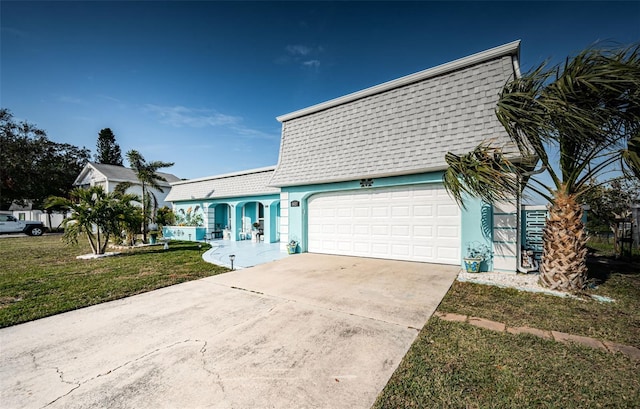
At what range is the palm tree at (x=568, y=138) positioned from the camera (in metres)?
3.95

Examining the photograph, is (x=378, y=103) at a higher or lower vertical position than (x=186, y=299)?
higher

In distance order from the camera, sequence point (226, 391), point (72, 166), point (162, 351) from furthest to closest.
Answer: point (72, 166) < point (162, 351) < point (226, 391)

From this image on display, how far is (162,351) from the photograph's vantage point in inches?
118

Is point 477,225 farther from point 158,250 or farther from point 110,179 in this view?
point 110,179

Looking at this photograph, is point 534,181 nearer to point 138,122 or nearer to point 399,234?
point 399,234

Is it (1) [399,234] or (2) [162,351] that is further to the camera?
(1) [399,234]

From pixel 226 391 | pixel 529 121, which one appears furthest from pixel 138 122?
pixel 529 121

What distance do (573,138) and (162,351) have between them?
684 centimetres

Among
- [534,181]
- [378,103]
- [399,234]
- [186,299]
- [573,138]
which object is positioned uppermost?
[378,103]

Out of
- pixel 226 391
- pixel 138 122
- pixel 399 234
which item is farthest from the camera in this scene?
pixel 138 122

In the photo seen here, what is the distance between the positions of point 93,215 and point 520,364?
12.8 m

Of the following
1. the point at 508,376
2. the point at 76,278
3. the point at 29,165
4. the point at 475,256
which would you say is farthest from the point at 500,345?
the point at 29,165

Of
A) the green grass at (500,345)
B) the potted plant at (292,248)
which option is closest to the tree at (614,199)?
the green grass at (500,345)

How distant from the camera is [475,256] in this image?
651 cm
